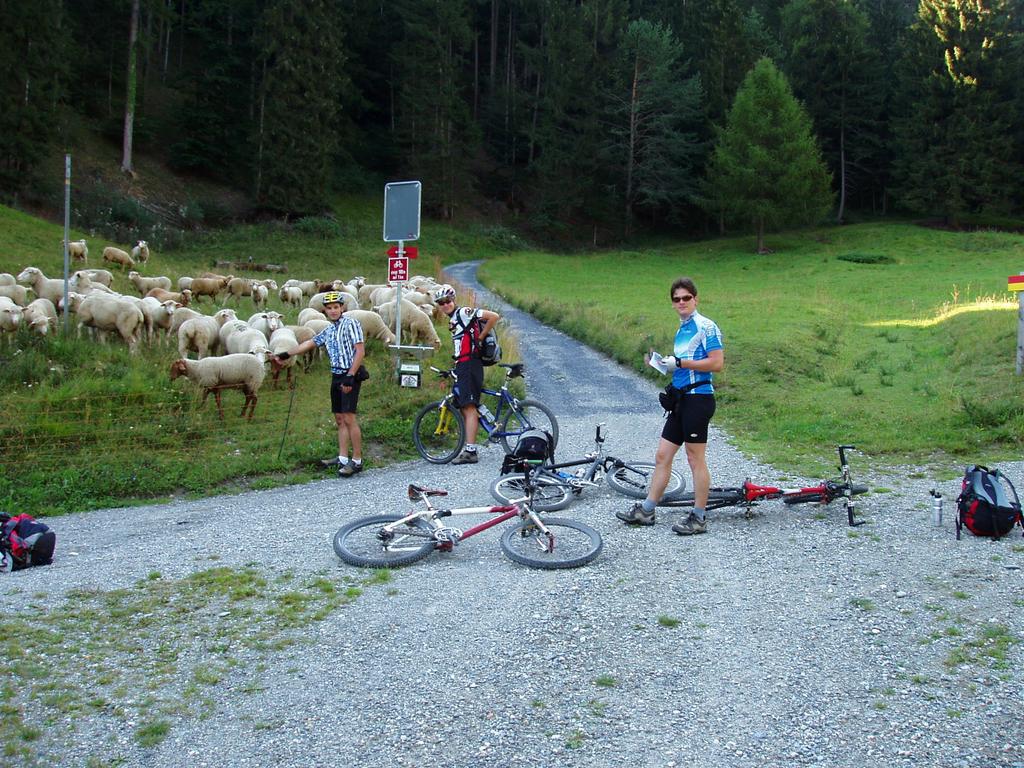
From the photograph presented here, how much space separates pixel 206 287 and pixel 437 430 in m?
14.7

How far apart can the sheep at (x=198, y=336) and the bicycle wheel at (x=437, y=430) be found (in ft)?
17.3

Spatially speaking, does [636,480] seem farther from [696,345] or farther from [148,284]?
[148,284]

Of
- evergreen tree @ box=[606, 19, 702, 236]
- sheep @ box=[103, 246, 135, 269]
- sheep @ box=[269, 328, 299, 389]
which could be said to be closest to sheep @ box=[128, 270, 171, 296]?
sheep @ box=[103, 246, 135, 269]

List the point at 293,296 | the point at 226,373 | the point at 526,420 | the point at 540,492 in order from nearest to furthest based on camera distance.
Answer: the point at 540,492 → the point at 526,420 → the point at 226,373 → the point at 293,296

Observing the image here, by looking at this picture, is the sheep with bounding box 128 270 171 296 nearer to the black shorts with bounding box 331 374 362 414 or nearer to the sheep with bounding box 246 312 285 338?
the sheep with bounding box 246 312 285 338

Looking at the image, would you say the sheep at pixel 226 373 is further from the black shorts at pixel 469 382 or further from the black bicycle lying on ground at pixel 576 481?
the black bicycle lying on ground at pixel 576 481

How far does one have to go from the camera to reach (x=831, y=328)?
22.3 metres

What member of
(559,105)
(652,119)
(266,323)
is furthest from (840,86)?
(266,323)

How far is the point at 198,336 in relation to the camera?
14.8 metres

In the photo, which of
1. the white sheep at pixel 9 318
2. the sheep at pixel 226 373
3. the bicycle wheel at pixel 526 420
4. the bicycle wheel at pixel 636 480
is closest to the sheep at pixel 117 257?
the white sheep at pixel 9 318

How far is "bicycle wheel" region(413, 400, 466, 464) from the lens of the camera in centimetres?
1105

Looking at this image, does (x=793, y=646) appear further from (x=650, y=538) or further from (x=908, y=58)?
(x=908, y=58)

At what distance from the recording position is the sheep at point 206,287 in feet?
77.8

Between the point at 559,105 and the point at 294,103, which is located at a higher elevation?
the point at 559,105
